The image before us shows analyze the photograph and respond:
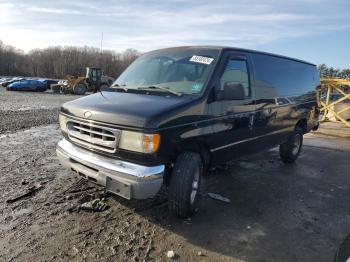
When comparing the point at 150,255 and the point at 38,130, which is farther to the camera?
the point at 38,130

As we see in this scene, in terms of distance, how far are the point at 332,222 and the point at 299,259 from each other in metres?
1.27

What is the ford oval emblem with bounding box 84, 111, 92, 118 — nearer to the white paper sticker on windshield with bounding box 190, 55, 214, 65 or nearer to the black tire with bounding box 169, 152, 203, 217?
the black tire with bounding box 169, 152, 203, 217

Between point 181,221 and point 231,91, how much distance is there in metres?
1.80

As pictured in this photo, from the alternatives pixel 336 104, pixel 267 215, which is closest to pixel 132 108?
pixel 267 215

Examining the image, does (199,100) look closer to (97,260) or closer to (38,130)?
(97,260)

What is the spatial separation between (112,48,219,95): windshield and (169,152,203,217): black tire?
2.81ft

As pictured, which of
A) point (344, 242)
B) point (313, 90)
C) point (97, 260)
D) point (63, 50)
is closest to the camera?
point (97, 260)

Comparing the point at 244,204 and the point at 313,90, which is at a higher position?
the point at 313,90

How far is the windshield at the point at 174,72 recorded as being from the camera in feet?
14.1

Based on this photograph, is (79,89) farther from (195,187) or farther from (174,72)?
(195,187)

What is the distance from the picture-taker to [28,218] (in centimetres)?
398

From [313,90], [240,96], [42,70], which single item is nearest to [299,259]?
[240,96]

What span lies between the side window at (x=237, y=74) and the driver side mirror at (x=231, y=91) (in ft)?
0.22

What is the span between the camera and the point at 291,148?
23.6 ft
